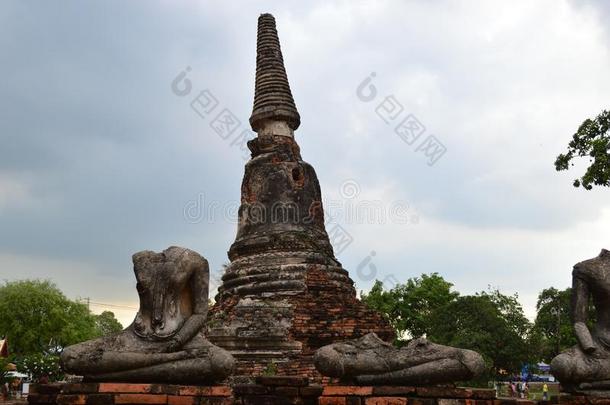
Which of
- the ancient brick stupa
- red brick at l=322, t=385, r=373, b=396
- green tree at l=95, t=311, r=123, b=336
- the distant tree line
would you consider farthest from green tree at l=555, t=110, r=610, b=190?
green tree at l=95, t=311, r=123, b=336

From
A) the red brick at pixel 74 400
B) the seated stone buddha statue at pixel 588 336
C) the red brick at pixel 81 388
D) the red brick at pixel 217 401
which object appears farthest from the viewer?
the seated stone buddha statue at pixel 588 336

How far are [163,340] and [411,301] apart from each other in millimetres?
32039

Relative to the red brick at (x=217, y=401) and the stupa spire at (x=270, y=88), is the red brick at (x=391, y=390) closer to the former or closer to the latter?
the red brick at (x=217, y=401)

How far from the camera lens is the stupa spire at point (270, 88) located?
17.0 meters

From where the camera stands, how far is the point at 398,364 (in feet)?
20.8

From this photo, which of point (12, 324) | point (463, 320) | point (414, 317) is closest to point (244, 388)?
point (463, 320)

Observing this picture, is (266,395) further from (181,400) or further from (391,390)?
(391,390)

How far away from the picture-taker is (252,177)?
53.6 feet

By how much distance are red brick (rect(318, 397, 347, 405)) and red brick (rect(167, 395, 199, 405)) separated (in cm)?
115

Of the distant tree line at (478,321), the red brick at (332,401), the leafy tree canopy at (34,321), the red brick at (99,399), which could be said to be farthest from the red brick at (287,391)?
the leafy tree canopy at (34,321)

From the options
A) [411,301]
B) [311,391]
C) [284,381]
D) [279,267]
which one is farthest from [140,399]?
[411,301]

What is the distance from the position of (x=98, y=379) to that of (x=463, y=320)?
26.4 metres

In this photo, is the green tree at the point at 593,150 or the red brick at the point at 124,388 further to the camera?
the green tree at the point at 593,150

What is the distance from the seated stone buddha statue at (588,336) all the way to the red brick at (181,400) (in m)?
3.72
